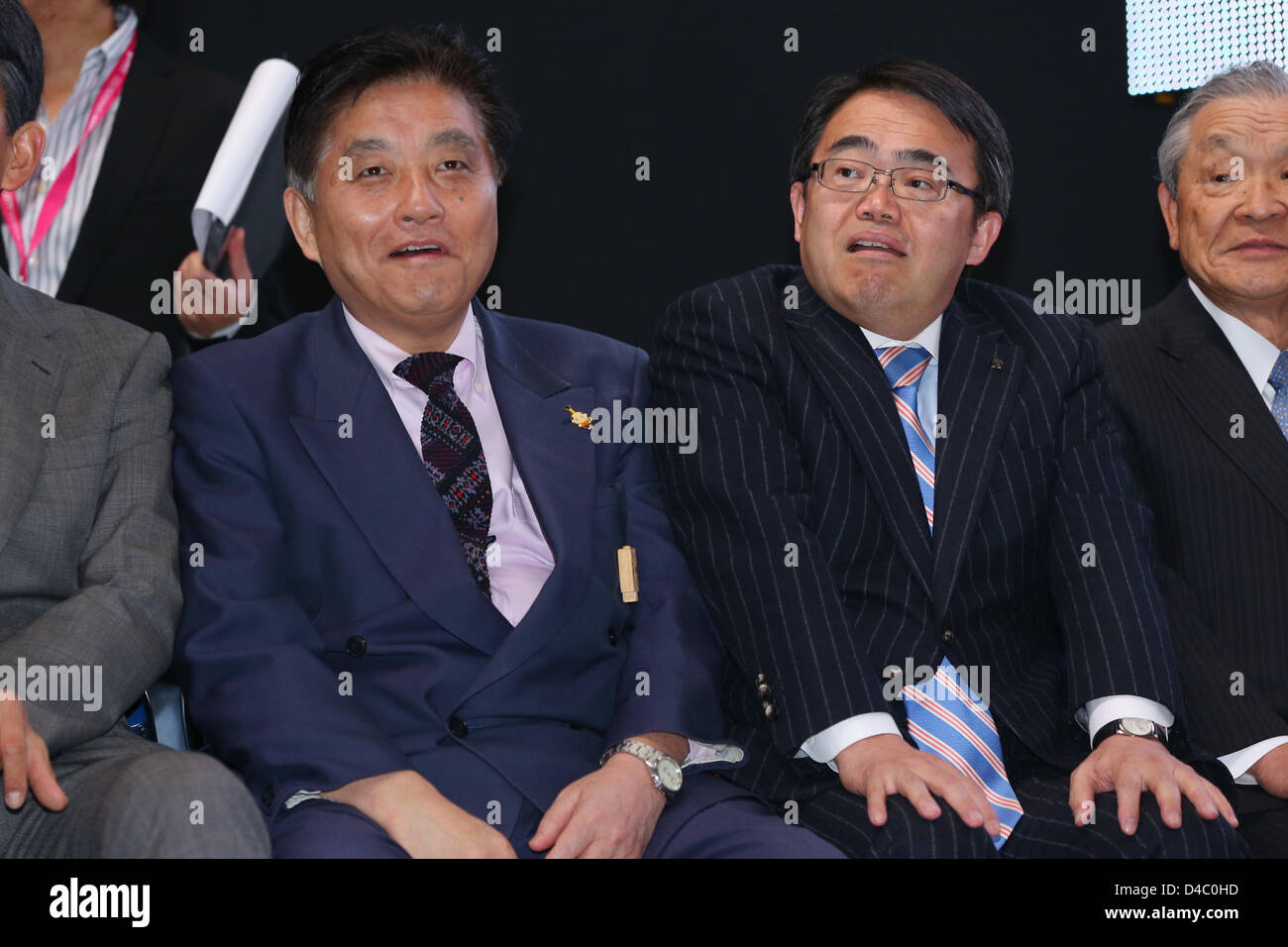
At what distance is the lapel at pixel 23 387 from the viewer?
2.09 m

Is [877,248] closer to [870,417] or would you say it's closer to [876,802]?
[870,417]

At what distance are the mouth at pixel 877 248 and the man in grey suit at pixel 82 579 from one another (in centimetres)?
121

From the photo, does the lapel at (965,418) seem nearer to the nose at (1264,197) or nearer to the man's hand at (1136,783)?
the man's hand at (1136,783)

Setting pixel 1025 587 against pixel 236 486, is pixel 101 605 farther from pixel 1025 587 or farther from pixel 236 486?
pixel 1025 587

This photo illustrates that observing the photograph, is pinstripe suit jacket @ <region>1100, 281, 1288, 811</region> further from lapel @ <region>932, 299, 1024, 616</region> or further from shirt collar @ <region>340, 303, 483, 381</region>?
shirt collar @ <region>340, 303, 483, 381</region>

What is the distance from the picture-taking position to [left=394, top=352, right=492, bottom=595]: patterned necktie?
2.30 metres

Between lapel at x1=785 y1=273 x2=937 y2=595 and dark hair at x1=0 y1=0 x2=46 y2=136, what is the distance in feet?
4.39

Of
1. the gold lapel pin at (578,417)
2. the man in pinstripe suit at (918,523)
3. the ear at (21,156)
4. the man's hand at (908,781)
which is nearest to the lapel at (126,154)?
the ear at (21,156)

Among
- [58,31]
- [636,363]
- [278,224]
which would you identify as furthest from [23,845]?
[58,31]

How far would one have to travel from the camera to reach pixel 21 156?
2.33 metres

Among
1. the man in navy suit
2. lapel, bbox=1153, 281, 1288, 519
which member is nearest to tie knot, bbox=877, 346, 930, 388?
the man in navy suit

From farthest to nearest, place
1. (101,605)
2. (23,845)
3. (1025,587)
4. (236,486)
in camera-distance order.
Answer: (1025,587), (236,486), (101,605), (23,845)

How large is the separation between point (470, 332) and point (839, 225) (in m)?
0.69

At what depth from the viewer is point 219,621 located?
2.09m
